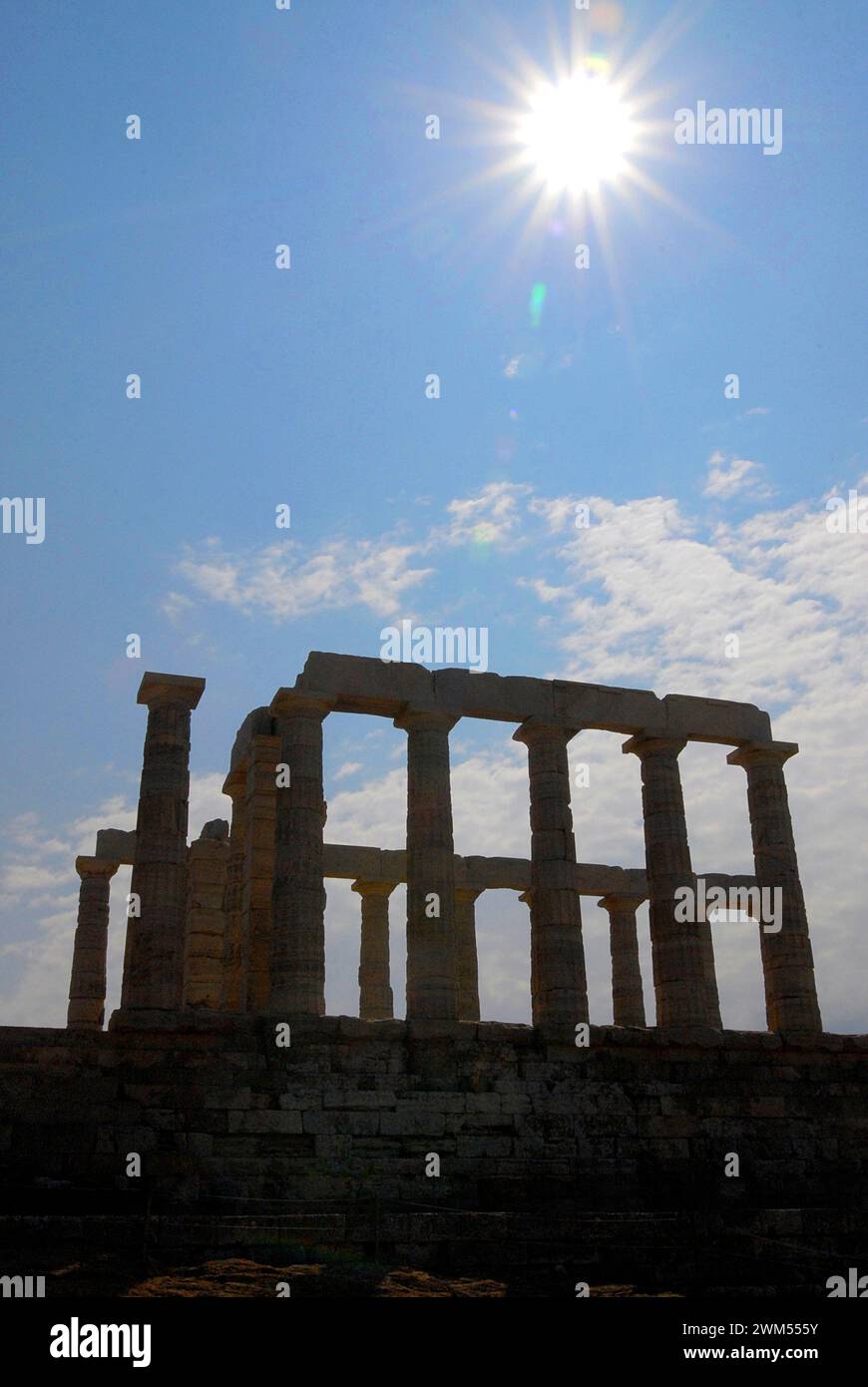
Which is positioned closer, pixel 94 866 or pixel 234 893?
pixel 234 893

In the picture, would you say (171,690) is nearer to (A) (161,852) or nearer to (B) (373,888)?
(A) (161,852)

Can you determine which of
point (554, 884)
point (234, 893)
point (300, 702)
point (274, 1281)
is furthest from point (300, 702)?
point (274, 1281)

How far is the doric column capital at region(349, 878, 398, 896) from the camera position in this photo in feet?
131

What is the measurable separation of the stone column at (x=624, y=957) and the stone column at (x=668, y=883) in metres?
11.5

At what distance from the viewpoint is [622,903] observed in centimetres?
4347

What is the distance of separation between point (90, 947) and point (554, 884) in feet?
53.9

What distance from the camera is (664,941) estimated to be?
102ft

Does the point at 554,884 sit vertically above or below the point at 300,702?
below

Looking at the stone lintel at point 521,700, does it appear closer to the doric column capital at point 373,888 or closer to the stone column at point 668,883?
the stone column at point 668,883

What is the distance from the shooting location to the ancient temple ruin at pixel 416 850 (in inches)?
1064

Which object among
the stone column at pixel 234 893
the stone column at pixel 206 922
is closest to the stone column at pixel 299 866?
the stone column at pixel 234 893

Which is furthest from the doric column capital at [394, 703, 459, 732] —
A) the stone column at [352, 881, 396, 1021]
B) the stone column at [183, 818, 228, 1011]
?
the stone column at [352, 881, 396, 1021]
